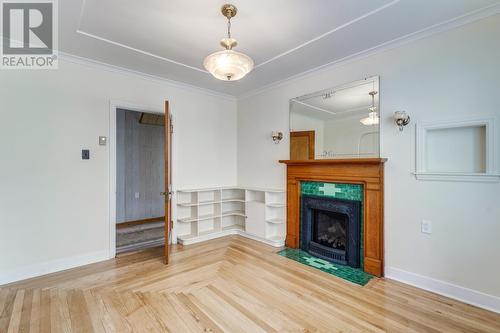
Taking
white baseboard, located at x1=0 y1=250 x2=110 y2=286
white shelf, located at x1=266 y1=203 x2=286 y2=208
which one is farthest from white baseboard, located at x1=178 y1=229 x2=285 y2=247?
white baseboard, located at x1=0 y1=250 x2=110 y2=286

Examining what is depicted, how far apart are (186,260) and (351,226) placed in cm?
218

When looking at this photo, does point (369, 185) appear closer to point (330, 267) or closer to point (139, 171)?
point (330, 267)

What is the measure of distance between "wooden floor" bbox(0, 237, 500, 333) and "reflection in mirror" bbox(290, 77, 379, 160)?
1.54 m

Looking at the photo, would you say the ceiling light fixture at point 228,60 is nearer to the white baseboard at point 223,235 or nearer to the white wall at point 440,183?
the white wall at point 440,183

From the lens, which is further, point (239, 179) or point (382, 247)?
point (239, 179)

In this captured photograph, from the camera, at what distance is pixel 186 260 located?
3256mm

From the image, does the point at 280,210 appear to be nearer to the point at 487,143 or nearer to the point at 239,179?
the point at 239,179

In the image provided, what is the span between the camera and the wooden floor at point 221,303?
6.38 ft

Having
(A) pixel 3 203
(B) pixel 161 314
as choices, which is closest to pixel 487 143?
(B) pixel 161 314

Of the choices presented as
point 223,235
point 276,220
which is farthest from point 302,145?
point 223,235

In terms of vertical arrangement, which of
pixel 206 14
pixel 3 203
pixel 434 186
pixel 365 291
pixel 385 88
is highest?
pixel 206 14

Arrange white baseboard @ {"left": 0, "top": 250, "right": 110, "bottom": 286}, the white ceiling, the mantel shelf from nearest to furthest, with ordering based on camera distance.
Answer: the white ceiling → white baseboard @ {"left": 0, "top": 250, "right": 110, "bottom": 286} → the mantel shelf

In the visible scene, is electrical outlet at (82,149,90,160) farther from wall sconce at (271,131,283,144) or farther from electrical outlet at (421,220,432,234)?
electrical outlet at (421,220,432,234)

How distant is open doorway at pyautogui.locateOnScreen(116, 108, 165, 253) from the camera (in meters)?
5.29
